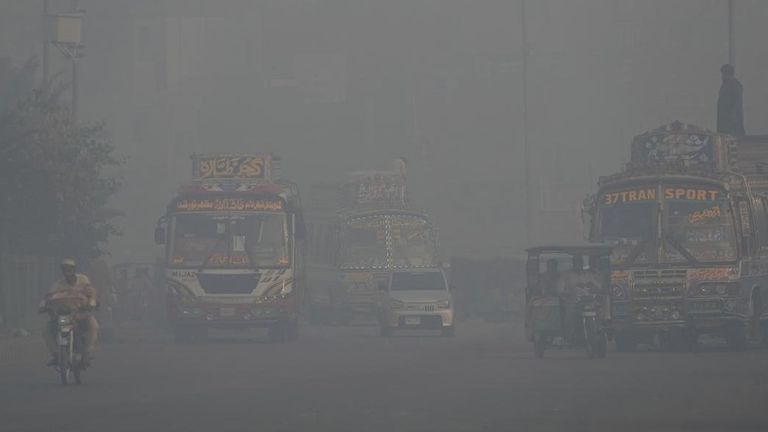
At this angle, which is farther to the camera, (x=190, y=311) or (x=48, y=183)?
(x=48, y=183)

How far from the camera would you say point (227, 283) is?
35.2m

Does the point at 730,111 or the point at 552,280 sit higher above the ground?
the point at 730,111

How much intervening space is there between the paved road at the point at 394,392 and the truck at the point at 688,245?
0.78 metres

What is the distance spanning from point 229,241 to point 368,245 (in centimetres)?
1331

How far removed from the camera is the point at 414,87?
93.0 metres

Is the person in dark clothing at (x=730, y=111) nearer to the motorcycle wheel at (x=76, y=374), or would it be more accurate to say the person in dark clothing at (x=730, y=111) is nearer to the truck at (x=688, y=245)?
the truck at (x=688, y=245)

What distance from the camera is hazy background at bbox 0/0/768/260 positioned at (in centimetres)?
8544

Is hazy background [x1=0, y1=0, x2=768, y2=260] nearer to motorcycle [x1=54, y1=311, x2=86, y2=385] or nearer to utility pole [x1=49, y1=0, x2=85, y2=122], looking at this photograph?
utility pole [x1=49, y1=0, x2=85, y2=122]

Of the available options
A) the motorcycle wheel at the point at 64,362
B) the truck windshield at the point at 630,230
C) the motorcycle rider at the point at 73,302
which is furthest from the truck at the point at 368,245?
the motorcycle wheel at the point at 64,362

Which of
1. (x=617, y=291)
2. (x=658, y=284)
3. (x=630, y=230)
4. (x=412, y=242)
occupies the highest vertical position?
(x=412, y=242)

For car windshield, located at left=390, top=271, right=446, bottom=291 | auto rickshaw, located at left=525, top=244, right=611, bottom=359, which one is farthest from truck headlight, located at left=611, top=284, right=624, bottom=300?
car windshield, located at left=390, top=271, right=446, bottom=291

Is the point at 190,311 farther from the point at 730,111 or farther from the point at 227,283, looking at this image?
the point at 730,111

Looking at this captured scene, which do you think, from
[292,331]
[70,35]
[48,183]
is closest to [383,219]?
[70,35]

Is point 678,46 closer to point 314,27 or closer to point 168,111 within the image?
point 314,27
